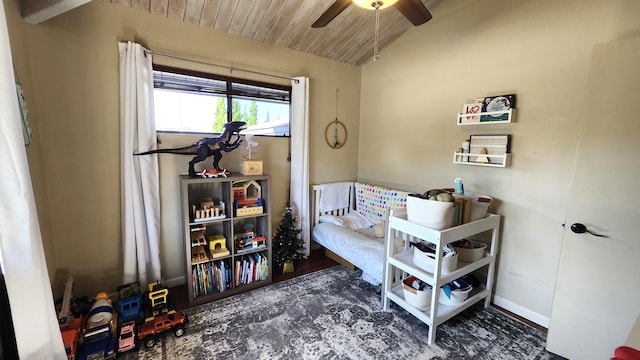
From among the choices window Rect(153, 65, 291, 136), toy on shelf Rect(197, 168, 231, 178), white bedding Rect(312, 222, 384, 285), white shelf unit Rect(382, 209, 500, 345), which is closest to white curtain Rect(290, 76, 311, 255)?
window Rect(153, 65, 291, 136)

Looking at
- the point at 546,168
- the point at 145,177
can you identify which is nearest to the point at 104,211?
the point at 145,177

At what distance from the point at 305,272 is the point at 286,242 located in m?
0.39

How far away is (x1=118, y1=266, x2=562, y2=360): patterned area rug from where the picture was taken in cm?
179

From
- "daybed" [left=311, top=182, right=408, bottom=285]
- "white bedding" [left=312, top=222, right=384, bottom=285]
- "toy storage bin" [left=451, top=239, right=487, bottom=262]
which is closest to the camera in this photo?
"toy storage bin" [left=451, top=239, right=487, bottom=262]

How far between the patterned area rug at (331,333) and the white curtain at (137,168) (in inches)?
26.9

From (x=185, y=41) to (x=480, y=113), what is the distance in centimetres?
270

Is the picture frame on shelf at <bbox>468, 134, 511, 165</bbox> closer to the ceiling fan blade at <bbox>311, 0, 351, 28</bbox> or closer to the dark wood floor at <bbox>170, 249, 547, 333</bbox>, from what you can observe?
the dark wood floor at <bbox>170, 249, 547, 333</bbox>

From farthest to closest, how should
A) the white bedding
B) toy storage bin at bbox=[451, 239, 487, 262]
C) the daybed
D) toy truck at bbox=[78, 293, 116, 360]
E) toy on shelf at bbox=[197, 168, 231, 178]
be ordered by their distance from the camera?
the daybed < the white bedding < toy on shelf at bbox=[197, 168, 231, 178] < toy storage bin at bbox=[451, 239, 487, 262] < toy truck at bbox=[78, 293, 116, 360]

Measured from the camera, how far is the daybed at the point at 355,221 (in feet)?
8.50

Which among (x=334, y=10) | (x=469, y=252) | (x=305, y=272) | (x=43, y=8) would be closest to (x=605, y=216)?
(x=469, y=252)

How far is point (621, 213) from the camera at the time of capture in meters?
1.55

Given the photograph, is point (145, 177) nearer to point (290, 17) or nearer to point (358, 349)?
Answer: point (290, 17)

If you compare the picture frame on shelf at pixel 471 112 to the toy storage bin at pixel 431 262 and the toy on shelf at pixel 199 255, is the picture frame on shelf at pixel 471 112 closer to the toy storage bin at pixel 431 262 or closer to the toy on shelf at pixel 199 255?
the toy storage bin at pixel 431 262

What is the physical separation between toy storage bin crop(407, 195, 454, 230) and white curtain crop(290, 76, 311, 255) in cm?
149
